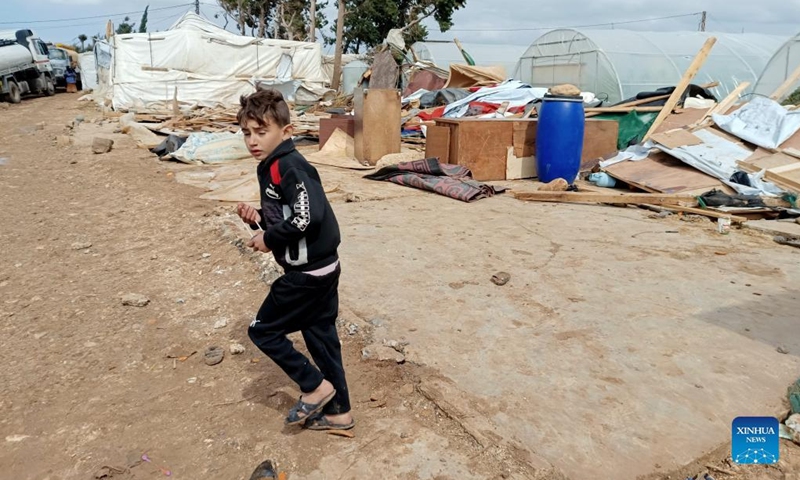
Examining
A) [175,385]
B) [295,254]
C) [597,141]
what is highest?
[295,254]

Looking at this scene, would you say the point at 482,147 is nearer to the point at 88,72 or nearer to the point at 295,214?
the point at 295,214

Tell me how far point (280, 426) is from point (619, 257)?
11.1 ft

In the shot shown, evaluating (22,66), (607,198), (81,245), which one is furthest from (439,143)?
(22,66)

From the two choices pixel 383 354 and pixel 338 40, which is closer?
pixel 383 354

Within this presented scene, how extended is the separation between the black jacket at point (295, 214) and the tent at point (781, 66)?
12.8 meters

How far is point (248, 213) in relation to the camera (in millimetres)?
2410

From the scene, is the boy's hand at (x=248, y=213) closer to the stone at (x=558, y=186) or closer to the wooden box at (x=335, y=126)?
the stone at (x=558, y=186)

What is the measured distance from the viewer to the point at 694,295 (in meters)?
4.09

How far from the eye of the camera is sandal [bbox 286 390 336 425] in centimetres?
253

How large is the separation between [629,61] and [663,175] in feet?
27.1

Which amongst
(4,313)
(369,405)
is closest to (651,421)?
(369,405)

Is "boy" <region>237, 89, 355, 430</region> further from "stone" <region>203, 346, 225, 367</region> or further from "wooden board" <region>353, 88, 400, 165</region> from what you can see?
"wooden board" <region>353, 88, 400, 165</region>

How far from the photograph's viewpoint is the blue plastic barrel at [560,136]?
837cm

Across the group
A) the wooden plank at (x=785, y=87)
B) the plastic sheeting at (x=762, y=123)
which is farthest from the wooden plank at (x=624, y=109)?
the wooden plank at (x=785, y=87)
